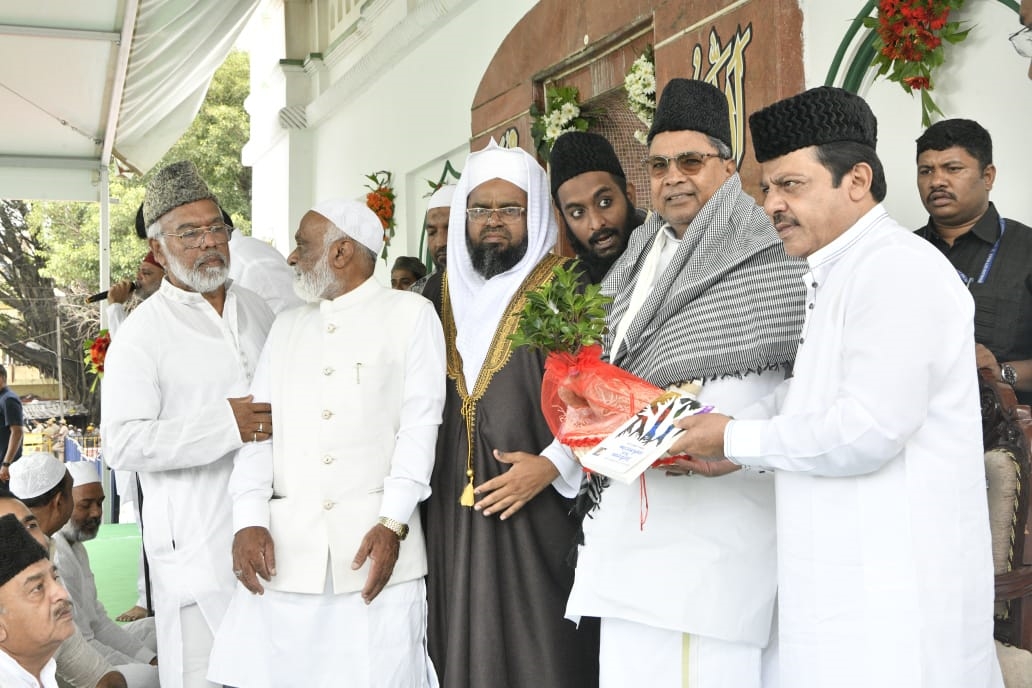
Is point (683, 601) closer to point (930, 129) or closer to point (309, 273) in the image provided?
point (309, 273)

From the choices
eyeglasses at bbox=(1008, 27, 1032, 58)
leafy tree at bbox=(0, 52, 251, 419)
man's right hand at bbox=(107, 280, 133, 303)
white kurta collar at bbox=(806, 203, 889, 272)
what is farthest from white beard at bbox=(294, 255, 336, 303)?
leafy tree at bbox=(0, 52, 251, 419)

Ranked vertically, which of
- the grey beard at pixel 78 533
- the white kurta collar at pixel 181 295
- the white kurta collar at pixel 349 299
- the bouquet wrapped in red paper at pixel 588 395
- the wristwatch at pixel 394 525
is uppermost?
the white kurta collar at pixel 181 295

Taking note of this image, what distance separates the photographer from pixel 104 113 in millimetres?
9570

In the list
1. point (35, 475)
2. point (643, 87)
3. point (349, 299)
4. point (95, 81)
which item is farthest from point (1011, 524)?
point (95, 81)

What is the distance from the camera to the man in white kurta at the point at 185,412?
3543mm

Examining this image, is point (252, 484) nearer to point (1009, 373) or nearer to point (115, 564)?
point (1009, 373)

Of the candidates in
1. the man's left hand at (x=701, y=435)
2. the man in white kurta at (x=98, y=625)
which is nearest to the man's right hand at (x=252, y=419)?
the man's left hand at (x=701, y=435)

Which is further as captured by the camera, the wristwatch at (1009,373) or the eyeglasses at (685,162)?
the wristwatch at (1009,373)

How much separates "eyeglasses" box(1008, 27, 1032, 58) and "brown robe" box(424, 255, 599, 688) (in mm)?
1627

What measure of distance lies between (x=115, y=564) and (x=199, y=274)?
6.62 meters

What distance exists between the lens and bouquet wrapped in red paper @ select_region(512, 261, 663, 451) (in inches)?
100

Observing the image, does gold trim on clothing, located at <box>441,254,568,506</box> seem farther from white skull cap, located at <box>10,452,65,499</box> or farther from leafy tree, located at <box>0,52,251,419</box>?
leafy tree, located at <box>0,52,251,419</box>

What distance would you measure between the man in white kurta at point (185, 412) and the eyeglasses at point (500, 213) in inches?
34.5

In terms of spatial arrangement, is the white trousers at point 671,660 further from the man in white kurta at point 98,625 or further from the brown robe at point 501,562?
the man in white kurta at point 98,625
